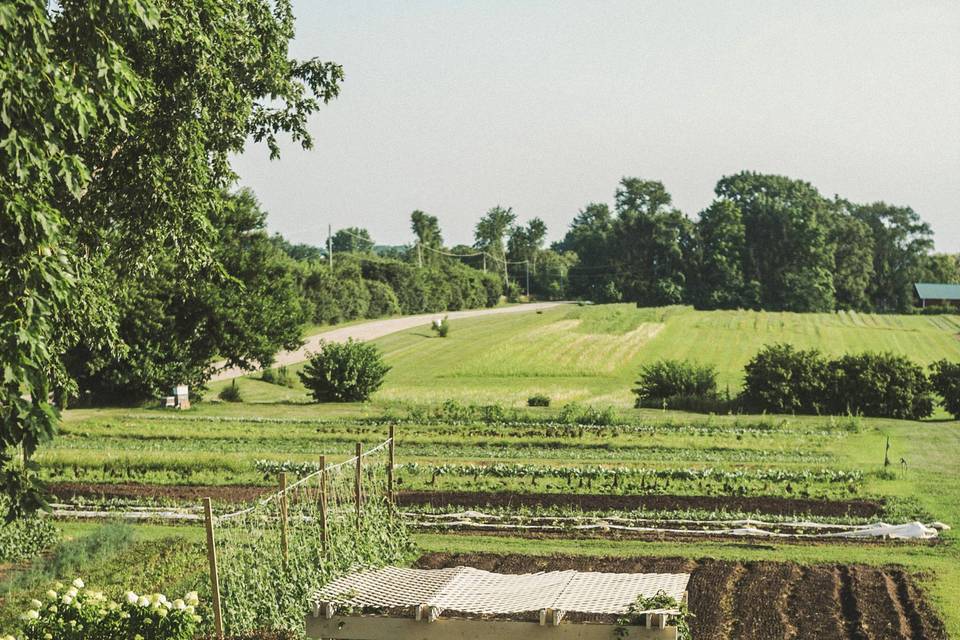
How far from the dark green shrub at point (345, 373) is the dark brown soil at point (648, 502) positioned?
70.6ft

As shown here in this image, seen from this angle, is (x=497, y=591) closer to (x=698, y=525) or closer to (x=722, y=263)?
(x=698, y=525)

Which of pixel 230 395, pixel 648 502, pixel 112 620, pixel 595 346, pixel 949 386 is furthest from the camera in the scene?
pixel 595 346

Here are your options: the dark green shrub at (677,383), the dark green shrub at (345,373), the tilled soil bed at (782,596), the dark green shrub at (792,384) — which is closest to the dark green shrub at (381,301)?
the dark green shrub at (345,373)

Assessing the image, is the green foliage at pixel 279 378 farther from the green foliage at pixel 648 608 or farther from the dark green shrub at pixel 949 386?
→ the green foliage at pixel 648 608

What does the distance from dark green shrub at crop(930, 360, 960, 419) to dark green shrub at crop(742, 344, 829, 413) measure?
4046 mm

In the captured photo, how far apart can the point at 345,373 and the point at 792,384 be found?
1796 cm

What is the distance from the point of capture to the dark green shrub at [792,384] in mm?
42375

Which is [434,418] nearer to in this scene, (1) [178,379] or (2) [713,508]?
(1) [178,379]

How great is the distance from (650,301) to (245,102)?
103 meters

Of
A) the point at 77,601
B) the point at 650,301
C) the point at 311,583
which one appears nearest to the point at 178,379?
the point at 311,583

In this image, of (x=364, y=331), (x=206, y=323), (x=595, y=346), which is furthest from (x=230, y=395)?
(x=364, y=331)

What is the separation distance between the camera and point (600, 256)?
128 m

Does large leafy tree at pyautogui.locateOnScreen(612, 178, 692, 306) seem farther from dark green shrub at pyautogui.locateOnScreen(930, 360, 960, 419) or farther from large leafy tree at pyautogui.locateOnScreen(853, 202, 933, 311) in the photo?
dark green shrub at pyautogui.locateOnScreen(930, 360, 960, 419)

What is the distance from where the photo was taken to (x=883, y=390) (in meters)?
41.6
